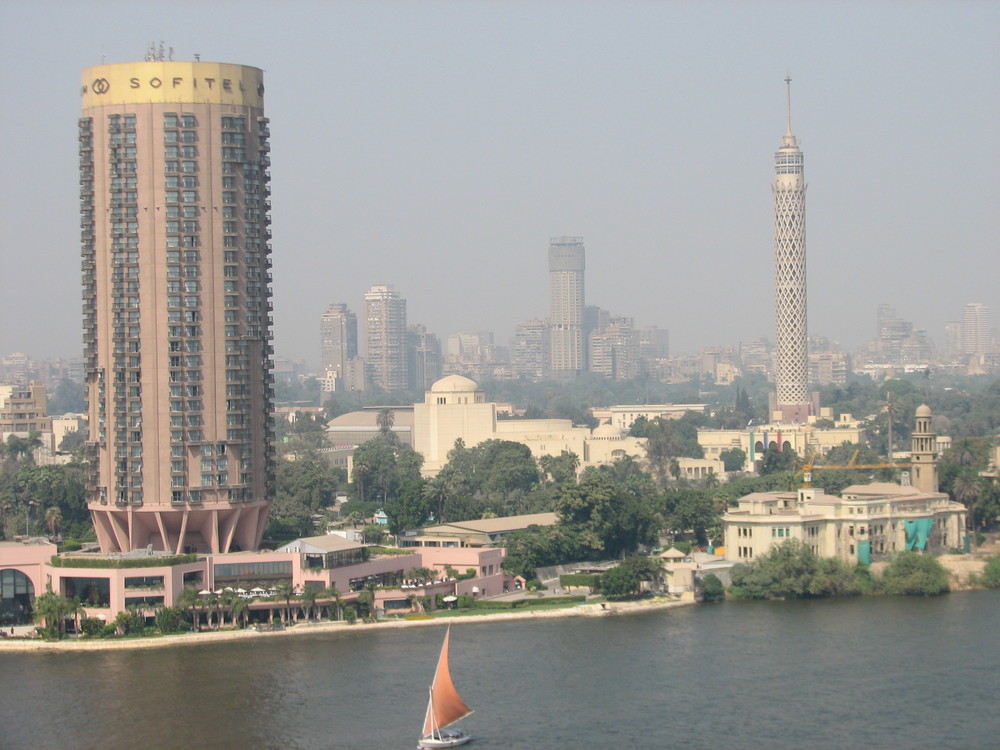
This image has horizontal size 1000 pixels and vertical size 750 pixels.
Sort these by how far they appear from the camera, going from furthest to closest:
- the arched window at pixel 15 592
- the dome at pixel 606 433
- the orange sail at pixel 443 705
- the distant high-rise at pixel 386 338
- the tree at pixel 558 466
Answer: the distant high-rise at pixel 386 338, the dome at pixel 606 433, the tree at pixel 558 466, the arched window at pixel 15 592, the orange sail at pixel 443 705

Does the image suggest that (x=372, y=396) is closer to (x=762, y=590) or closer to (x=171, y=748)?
(x=762, y=590)

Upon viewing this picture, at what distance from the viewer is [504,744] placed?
1217 inches

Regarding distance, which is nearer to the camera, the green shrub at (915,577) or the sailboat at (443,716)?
the sailboat at (443,716)

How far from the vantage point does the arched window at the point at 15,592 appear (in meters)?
44.1

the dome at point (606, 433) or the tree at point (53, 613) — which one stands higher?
the dome at point (606, 433)

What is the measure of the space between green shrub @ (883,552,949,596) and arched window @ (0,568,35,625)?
66.6ft

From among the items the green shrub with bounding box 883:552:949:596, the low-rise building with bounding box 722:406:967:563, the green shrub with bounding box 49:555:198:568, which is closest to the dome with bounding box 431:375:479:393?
the low-rise building with bounding box 722:406:967:563

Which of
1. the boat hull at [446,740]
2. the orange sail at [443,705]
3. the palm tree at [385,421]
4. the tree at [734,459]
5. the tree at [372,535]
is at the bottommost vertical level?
the boat hull at [446,740]

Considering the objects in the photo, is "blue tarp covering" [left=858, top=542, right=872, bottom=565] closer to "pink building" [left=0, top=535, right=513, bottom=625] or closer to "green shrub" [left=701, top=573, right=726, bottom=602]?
"green shrub" [left=701, top=573, right=726, bottom=602]

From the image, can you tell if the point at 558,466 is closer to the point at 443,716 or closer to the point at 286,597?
the point at 286,597

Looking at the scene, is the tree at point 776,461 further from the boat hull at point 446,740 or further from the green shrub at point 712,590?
the boat hull at point 446,740

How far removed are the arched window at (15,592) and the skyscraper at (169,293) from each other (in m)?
2.63

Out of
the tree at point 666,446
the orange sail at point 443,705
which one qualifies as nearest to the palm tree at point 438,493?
the tree at point 666,446

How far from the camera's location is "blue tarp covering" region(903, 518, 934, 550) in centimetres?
5000
